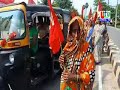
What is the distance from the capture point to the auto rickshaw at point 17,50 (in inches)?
236

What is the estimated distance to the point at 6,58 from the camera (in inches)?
237

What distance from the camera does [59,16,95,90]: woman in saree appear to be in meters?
3.42

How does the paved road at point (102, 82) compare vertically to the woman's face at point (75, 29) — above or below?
below

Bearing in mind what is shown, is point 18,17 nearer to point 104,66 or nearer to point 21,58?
point 21,58

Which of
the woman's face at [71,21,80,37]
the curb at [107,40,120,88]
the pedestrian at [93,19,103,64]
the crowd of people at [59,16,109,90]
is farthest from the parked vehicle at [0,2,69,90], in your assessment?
the pedestrian at [93,19,103,64]

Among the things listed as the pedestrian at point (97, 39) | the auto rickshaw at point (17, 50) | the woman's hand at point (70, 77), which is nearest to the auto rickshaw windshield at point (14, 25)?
the auto rickshaw at point (17, 50)

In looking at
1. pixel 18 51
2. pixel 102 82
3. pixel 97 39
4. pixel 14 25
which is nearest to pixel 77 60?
pixel 18 51

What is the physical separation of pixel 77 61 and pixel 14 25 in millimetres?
3191

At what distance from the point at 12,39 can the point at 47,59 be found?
1.68 meters

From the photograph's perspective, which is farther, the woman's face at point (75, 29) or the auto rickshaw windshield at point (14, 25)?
the auto rickshaw windshield at point (14, 25)

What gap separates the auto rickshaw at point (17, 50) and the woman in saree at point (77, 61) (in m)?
2.55

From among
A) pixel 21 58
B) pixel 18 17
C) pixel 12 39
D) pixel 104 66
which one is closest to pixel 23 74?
pixel 21 58

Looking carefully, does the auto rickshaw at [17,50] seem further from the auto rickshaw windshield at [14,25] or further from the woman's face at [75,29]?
the woman's face at [75,29]

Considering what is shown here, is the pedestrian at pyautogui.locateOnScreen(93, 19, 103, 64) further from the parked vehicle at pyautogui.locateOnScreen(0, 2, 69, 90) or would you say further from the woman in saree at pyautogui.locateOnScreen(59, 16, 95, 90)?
the woman in saree at pyautogui.locateOnScreen(59, 16, 95, 90)
